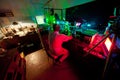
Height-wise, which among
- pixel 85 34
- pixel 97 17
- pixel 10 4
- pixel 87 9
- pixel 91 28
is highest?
pixel 10 4

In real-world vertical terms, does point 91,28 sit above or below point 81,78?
above

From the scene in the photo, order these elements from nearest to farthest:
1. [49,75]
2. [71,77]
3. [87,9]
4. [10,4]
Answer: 1. [87,9]
2. [71,77]
3. [49,75]
4. [10,4]

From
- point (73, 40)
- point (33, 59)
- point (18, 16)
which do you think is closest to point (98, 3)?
point (73, 40)

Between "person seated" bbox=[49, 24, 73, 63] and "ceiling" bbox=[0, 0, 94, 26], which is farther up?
"ceiling" bbox=[0, 0, 94, 26]

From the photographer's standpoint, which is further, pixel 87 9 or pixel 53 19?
pixel 53 19

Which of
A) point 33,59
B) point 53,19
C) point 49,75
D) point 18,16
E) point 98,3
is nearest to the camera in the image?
point 98,3

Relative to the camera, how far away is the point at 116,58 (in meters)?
0.92

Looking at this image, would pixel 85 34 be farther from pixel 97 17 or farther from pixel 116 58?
pixel 116 58

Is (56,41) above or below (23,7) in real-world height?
below

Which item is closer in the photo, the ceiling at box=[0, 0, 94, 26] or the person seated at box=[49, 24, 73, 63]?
the person seated at box=[49, 24, 73, 63]

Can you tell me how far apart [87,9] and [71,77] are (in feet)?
4.84

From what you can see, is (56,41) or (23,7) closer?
(56,41)

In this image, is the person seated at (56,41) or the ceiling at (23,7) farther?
the ceiling at (23,7)

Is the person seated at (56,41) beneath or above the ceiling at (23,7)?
beneath
